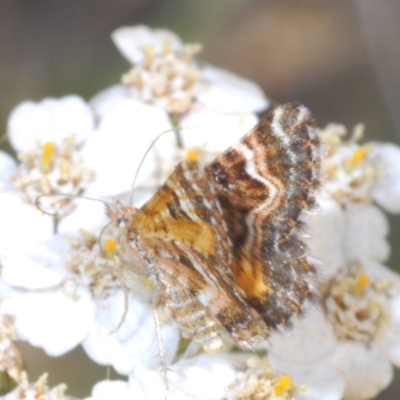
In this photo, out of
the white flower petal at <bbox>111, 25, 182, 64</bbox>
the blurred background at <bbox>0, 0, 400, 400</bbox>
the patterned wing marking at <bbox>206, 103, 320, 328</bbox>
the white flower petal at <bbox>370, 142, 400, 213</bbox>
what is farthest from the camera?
the blurred background at <bbox>0, 0, 400, 400</bbox>

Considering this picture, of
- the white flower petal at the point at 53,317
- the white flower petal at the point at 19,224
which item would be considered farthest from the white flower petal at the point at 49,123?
the white flower petal at the point at 53,317

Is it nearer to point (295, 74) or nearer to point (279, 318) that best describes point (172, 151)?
point (279, 318)

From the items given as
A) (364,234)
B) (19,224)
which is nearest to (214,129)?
(364,234)

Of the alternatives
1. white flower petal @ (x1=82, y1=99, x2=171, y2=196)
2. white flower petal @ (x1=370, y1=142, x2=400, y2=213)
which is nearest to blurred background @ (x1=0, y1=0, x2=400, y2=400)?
white flower petal @ (x1=370, y1=142, x2=400, y2=213)

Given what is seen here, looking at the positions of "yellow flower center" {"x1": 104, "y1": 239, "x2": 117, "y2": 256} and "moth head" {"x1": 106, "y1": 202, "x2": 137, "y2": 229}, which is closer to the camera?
"moth head" {"x1": 106, "y1": 202, "x2": 137, "y2": 229}

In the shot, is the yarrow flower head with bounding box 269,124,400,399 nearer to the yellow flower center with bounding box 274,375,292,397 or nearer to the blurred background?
the yellow flower center with bounding box 274,375,292,397

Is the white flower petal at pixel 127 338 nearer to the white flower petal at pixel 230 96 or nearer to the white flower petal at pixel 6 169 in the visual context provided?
the white flower petal at pixel 6 169

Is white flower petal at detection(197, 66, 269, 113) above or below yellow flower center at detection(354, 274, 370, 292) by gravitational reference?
above

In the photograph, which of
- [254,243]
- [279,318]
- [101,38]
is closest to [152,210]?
[254,243]
